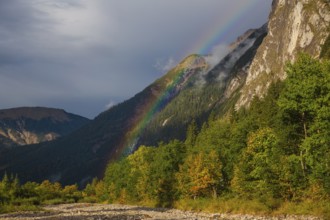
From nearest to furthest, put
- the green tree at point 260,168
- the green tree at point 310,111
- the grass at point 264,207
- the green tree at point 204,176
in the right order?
the grass at point 264,207 < the green tree at point 310,111 < the green tree at point 260,168 < the green tree at point 204,176

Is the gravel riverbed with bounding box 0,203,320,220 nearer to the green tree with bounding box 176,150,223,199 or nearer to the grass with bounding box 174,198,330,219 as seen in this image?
the grass with bounding box 174,198,330,219

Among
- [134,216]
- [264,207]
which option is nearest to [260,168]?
[264,207]

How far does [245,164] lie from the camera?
65.6 m

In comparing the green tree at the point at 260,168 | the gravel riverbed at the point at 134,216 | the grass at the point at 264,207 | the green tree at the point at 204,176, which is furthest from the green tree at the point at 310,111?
the green tree at the point at 204,176

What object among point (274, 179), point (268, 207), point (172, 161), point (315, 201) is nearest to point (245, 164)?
point (274, 179)

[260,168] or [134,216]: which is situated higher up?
[260,168]

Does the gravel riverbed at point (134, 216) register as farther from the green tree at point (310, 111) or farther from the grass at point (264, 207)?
the green tree at point (310, 111)

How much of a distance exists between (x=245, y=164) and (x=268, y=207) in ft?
43.5

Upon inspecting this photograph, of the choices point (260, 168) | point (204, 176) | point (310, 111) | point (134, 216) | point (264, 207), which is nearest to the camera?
point (310, 111)

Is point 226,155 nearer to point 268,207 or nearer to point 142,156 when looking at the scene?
point 268,207

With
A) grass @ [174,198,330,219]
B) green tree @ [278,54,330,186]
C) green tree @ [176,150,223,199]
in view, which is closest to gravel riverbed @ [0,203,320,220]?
grass @ [174,198,330,219]

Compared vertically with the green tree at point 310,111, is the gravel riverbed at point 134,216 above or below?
below

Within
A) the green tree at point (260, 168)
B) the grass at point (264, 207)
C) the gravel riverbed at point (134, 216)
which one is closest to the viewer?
the grass at point (264, 207)

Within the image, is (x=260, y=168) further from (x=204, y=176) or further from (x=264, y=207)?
(x=204, y=176)
